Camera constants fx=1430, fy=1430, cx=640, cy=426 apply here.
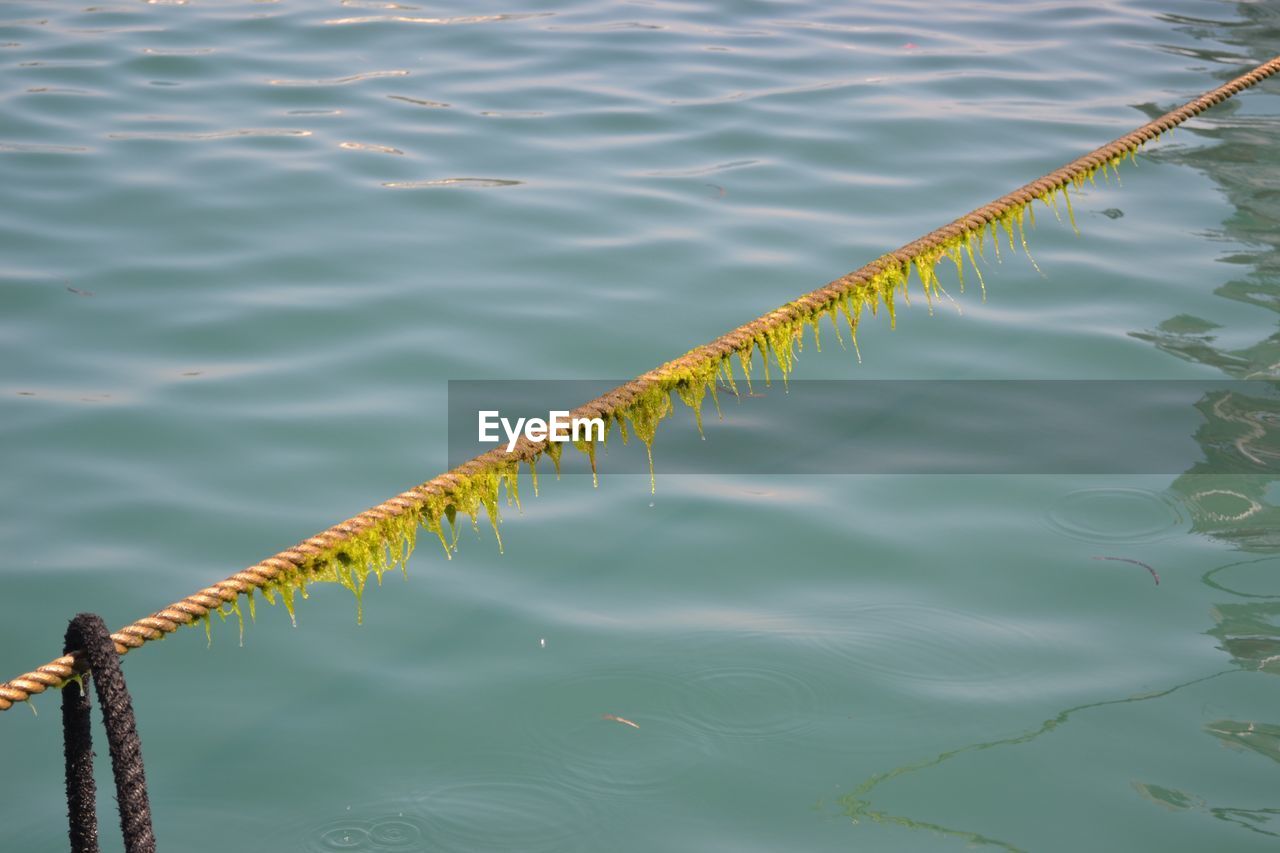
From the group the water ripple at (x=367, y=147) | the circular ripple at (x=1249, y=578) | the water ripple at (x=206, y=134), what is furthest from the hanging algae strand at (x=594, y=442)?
the water ripple at (x=206, y=134)

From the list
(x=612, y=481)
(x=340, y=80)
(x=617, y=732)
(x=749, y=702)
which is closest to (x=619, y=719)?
(x=617, y=732)

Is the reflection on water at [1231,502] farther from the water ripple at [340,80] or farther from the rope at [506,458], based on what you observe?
the water ripple at [340,80]

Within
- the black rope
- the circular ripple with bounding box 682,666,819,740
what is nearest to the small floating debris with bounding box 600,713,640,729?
the circular ripple with bounding box 682,666,819,740

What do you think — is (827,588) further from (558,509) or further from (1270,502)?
(1270,502)

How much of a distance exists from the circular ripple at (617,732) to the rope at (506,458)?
30.8 inches

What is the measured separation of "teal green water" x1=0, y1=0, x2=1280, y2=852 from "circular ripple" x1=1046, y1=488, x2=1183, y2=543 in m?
0.02

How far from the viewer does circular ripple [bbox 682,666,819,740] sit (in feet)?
12.8

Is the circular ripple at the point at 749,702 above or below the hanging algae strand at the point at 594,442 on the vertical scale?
below

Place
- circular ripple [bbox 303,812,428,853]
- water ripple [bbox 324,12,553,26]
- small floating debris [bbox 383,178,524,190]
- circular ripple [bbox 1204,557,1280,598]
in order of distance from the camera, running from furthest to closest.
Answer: water ripple [bbox 324,12,553,26] < small floating debris [bbox 383,178,524,190] < circular ripple [bbox 1204,557,1280,598] < circular ripple [bbox 303,812,428,853]

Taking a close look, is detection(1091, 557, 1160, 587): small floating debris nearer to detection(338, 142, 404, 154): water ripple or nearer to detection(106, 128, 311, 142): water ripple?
detection(338, 142, 404, 154): water ripple

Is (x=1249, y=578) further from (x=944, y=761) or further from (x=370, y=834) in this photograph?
(x=370, y=834)

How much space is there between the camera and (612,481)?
5.09 meters

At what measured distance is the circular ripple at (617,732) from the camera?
3.74 metres

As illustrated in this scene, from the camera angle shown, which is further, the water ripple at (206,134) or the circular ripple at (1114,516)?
the water ripple at (206,134)
